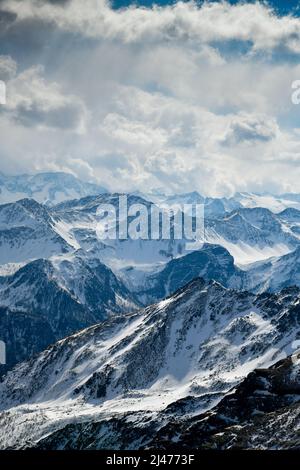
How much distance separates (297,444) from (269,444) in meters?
12.2
